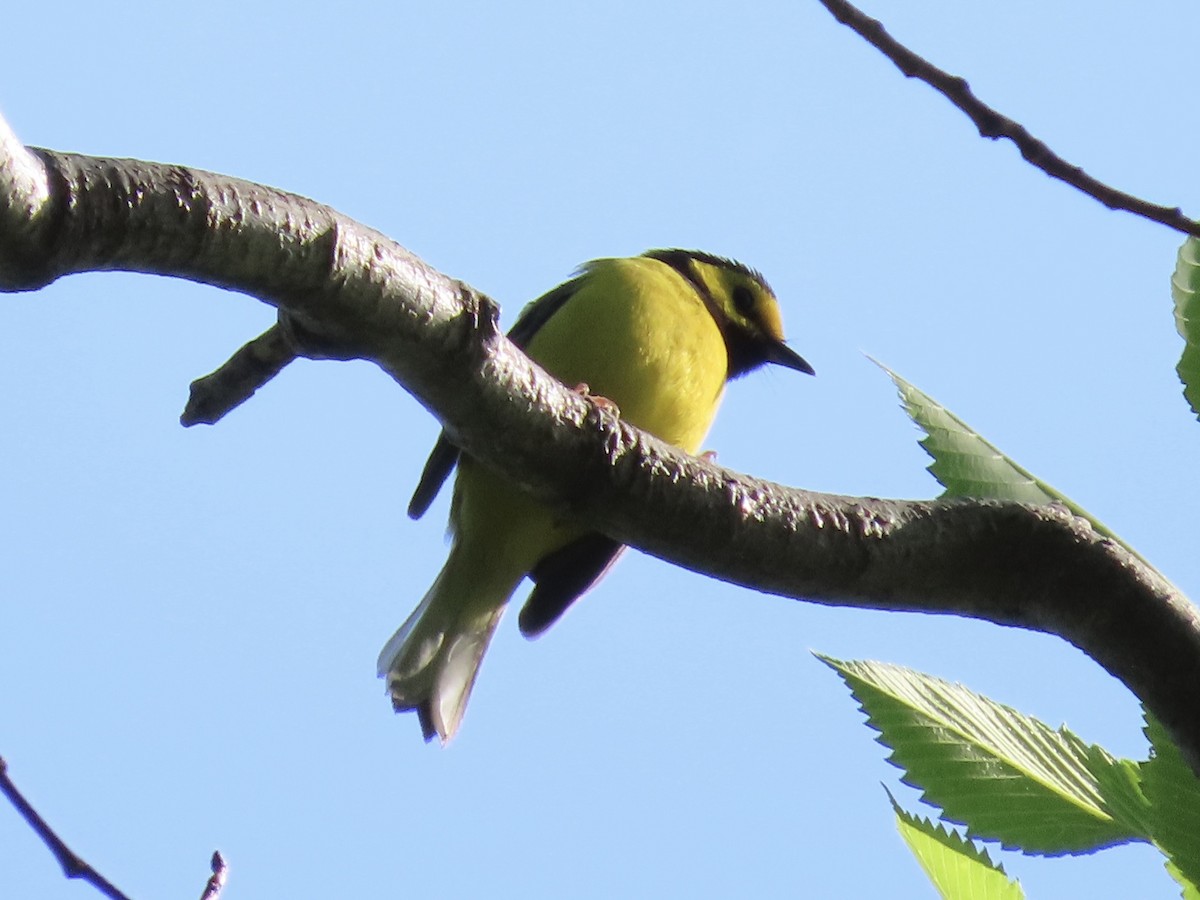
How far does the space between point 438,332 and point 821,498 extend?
0.66 metres

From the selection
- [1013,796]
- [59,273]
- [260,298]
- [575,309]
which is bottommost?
[1013,796]

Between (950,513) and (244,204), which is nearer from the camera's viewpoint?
(244,204)

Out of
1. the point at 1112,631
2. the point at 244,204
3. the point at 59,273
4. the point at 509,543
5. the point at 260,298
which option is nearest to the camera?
the point at 59,273

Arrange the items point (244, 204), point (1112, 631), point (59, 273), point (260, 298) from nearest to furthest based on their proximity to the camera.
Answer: point (59, 273), point (244, 204), point (260, 298), point (1112, 631)

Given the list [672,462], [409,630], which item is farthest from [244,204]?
[409,630]

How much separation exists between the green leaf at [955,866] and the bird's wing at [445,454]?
2.17 meters

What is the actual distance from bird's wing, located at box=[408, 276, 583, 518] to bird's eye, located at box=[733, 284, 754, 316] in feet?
3.52

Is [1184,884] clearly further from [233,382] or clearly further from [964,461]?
[233,382]

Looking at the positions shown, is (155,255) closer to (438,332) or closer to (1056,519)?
(438,332)

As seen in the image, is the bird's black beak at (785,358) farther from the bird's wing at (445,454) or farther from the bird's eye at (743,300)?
the bird's wing at (445,454)

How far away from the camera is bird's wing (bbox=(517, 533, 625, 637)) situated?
446 cm

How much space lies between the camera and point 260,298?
6.31 feet

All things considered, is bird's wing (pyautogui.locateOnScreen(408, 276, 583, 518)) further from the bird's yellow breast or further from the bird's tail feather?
the bird's tail feather

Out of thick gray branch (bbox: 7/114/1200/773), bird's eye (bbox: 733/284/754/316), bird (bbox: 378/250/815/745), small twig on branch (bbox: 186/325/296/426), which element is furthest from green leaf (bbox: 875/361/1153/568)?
bird's eye (bbox: 733/284/754/316)
